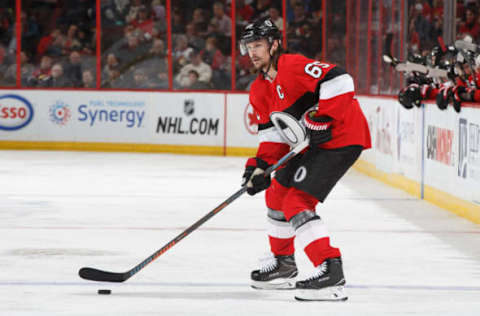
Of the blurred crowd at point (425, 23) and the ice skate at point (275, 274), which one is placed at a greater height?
the blurred crowd at point (425, 23)

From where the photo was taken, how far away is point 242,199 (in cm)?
905

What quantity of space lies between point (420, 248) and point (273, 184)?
1.78 metres

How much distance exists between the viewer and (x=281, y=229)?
16.0 feet

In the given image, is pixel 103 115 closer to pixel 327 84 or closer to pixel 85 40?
pixel 85 40

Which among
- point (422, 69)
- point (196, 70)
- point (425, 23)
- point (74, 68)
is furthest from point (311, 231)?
point (74, 68)

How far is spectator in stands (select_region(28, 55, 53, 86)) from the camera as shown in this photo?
15820 mm

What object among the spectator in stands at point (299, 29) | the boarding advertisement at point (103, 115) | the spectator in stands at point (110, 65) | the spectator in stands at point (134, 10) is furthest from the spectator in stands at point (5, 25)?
the spectator in stands at point (299, 29)

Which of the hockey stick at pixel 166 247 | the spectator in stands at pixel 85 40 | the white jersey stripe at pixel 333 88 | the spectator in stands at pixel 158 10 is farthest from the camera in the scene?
the spectator in stands at pixel 85 40

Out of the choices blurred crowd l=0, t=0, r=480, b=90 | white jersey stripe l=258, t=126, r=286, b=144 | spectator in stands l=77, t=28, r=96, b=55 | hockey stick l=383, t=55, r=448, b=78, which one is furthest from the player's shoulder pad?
spectator in stands l=77, t=28, r=96, b=55

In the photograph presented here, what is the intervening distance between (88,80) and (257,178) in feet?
38.3

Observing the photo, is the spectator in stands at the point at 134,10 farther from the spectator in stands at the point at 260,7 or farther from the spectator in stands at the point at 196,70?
the spectator in stands at the point at 260,7

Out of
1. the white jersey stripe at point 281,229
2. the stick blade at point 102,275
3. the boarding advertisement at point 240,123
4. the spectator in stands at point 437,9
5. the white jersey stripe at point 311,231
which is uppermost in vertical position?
the spectator in stands at point 437,9

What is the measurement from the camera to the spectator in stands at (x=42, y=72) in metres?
15.8

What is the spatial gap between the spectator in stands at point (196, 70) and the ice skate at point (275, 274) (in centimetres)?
1086
